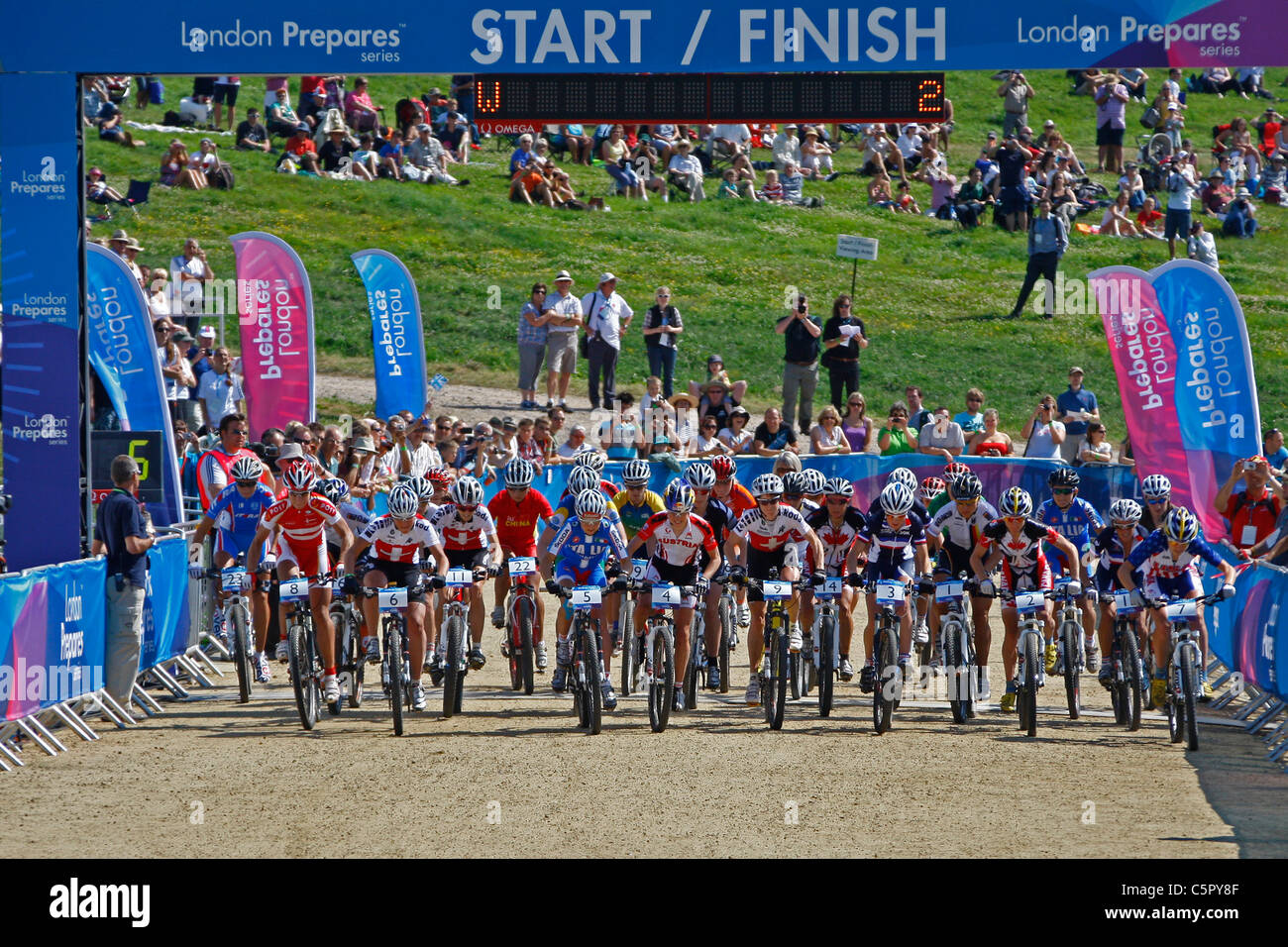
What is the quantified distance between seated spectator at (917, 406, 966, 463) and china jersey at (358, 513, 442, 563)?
35.5 feet

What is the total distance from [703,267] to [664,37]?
24.4 m

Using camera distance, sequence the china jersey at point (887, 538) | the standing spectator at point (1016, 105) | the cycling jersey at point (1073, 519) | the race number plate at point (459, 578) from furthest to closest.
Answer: the standing spectator at point (1016, 105)
the cycling jersey at point (1073, 519)
the china jersey at point (887, 538)
the race number plate at point (459, 578)

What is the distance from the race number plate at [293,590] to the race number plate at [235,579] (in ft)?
2.58

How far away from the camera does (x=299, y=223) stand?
35.4 m

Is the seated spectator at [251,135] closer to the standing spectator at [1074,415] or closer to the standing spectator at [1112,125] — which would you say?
the standing spectator at [1112,125]

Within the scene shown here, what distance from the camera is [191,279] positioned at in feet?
85.7

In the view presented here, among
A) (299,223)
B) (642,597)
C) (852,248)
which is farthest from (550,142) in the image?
(642,597)

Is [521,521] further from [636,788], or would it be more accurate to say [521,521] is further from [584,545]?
[636,788]

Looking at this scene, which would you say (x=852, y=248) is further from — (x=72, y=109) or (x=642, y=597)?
(x=72, y=109)

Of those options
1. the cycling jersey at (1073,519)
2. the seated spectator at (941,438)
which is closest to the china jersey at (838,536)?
the cycling jersey at (1073,519)

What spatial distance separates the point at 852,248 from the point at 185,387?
31.3 ft

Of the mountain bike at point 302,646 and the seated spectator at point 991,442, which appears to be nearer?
the mountain bike at point 302,646

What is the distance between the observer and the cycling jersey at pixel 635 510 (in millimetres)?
15281

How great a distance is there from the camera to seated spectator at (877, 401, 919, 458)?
23.3 meters
